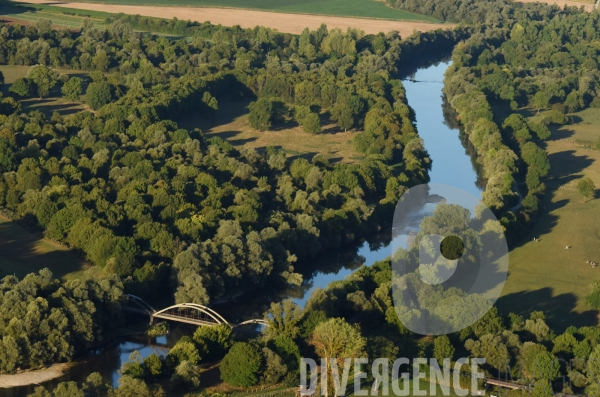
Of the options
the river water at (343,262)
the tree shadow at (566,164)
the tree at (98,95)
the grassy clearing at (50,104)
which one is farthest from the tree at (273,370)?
the tree at (98,95)

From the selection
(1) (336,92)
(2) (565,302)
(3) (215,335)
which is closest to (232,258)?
(3) (215,335)

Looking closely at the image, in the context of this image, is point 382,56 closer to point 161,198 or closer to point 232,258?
point 161,198

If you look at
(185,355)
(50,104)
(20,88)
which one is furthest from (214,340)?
(20,88)

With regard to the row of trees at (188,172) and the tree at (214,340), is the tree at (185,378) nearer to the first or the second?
the tree at (214,340)

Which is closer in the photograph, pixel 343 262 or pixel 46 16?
pixel 343 262

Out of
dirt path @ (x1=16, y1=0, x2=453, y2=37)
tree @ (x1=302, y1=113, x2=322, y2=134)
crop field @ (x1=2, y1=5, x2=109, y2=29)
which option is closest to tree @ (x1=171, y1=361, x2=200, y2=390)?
tree @ (x1=302, y1=113, x2=322, y2=134)

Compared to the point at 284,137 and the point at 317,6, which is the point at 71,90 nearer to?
the point at 284,137

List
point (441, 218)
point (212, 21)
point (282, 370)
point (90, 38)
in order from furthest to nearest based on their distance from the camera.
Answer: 1. point (212, 21)
2. point (90, 38)
3. point (441, 218)
4. point (282, 370)
